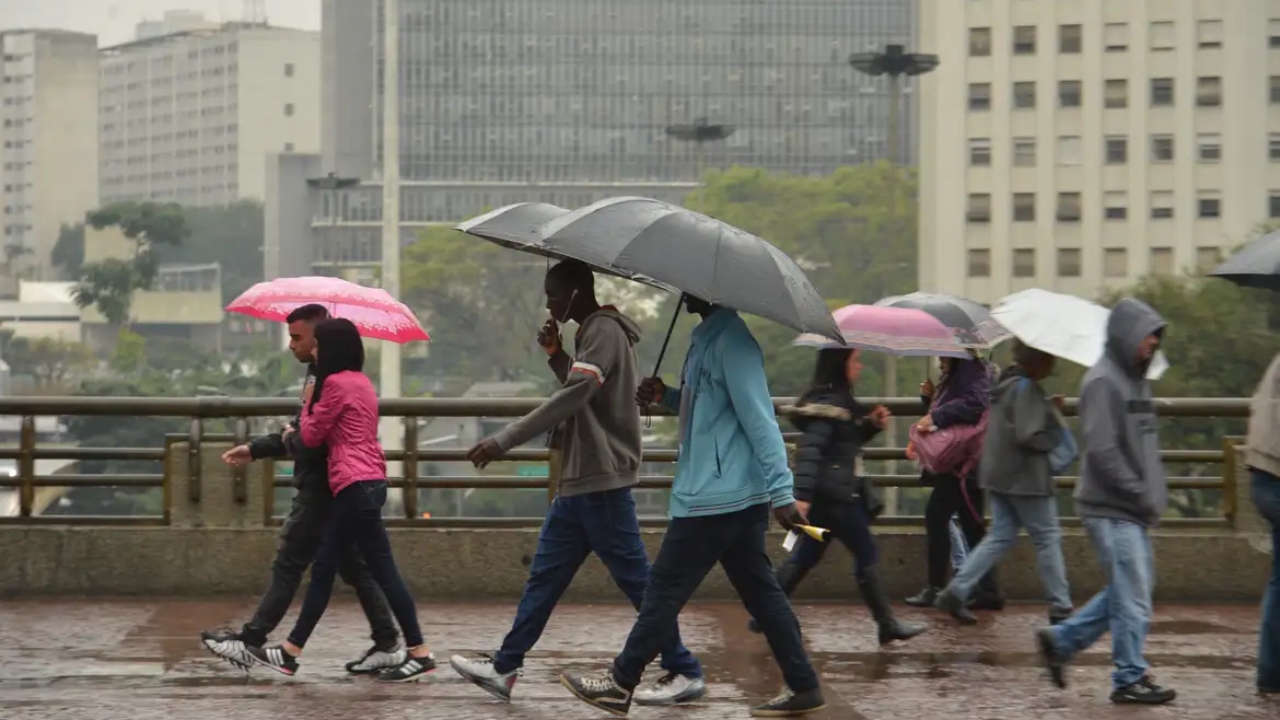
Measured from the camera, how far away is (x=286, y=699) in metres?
7.91

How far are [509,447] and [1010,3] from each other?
129 metres

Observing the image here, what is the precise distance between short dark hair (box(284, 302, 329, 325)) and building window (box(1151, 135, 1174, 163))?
132790 millimetres

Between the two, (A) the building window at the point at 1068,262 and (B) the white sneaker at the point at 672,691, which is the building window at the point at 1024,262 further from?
(B) the white sneaker at the point at 672,691

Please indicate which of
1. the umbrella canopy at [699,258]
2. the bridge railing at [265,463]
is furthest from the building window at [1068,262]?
the umbrella canopy at [699,258]

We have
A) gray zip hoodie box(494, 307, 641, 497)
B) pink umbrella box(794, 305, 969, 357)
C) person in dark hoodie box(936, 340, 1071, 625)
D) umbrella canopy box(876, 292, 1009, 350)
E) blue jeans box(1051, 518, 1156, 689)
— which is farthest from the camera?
umbrella canopy box(876, 292, 1009, 350)

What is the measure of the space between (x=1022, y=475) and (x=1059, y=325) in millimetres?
1152

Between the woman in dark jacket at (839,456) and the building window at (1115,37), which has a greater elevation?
the building window at (1115,37)

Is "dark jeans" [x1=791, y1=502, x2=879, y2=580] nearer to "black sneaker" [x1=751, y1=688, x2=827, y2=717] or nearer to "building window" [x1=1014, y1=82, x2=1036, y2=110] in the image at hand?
"black sneaker" [x1=751, y1=688, x2=827, y2=717]

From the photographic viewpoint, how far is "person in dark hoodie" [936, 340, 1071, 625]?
9094 millimetres

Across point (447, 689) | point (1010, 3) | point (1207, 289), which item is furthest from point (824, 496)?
point (1010, 3)

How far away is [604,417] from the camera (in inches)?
303

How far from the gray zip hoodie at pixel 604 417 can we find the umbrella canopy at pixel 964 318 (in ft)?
8.90

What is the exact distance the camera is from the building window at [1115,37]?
436 ft

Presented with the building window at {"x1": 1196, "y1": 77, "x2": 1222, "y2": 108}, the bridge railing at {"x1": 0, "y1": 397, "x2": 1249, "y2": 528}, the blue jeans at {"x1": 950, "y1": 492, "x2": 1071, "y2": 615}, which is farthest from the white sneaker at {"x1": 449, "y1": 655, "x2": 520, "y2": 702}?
the building window at {"x1": 1196, "y1": 77, "x2": 1222, "y2": 108}
